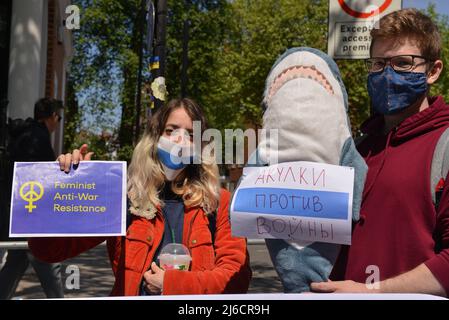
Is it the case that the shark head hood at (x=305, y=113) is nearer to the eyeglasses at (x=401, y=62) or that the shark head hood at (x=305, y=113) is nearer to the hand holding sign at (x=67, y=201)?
the eyeglasses at (x=401, y=62)

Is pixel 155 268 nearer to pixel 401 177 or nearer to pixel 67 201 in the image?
pixel 67 201

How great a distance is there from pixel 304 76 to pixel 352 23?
2151mm

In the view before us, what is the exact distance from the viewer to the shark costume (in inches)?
69.6

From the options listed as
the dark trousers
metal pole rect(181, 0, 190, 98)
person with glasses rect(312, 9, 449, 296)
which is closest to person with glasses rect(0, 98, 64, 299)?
the dark trousers

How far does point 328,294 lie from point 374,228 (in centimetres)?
29

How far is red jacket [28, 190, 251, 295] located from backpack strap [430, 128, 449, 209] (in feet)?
2.41

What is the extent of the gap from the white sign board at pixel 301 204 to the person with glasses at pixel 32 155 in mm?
2941

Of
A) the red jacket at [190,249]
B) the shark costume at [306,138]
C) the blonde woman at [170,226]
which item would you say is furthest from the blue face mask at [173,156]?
the shark costume at [306,138]

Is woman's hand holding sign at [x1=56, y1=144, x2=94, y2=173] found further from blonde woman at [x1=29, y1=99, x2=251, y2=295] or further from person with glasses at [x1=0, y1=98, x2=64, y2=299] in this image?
person with glasses at [x1=0, y1=98, x2=64, y2=299]

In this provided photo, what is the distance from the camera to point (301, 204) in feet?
5.67

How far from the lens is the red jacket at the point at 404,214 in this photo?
5.68ft

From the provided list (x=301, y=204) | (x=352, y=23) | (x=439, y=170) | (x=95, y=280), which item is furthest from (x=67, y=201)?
(x=95, y=280)

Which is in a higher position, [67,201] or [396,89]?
[396,89]

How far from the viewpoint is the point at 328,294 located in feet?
5.24
